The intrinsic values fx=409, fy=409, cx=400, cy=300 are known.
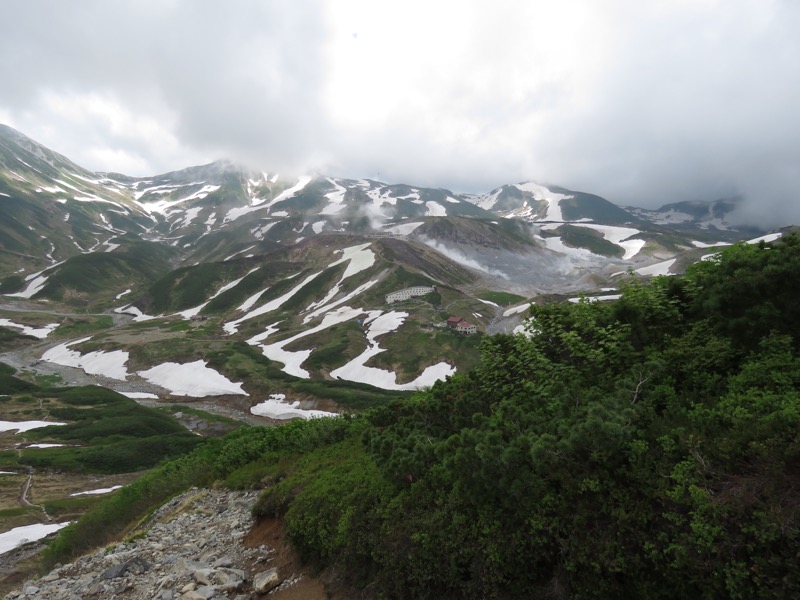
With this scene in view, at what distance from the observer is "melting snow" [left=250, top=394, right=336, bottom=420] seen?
A: 67769mm

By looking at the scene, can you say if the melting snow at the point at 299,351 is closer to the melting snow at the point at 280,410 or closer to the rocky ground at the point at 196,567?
the melting snow at the point at 280,410

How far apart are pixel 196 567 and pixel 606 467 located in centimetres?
1070

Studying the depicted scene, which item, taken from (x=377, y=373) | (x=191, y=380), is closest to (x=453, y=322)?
(x=377, y=373)

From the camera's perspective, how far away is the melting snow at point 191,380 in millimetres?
81062

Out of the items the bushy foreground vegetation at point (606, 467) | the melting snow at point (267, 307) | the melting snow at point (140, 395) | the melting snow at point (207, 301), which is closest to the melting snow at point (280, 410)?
the melting snow at point (140, 395)

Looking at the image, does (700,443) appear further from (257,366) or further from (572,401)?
(257,366)

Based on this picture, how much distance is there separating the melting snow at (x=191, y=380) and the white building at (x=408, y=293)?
60543mm

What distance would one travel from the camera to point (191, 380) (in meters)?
86.6

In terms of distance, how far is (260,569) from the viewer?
10914 millimetres

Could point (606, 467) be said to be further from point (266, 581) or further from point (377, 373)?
point (377, 373)

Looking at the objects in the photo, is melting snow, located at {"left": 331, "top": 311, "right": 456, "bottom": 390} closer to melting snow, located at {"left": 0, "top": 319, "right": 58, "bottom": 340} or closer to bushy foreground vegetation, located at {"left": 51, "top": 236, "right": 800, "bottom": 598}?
bushy foreground vegetation, located at {"left": 51, "top": 236, "right": 800, "bottom": 598}

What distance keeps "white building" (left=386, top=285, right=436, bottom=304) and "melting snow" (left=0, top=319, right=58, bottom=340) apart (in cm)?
10917

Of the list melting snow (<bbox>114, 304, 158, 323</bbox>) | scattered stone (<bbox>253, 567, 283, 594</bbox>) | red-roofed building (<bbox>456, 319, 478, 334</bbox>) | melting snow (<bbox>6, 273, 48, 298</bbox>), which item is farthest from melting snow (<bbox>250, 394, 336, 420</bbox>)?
melting snow (<bbox>6, 273, 48, 298</bbox>)

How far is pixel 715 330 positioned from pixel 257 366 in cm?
8890
